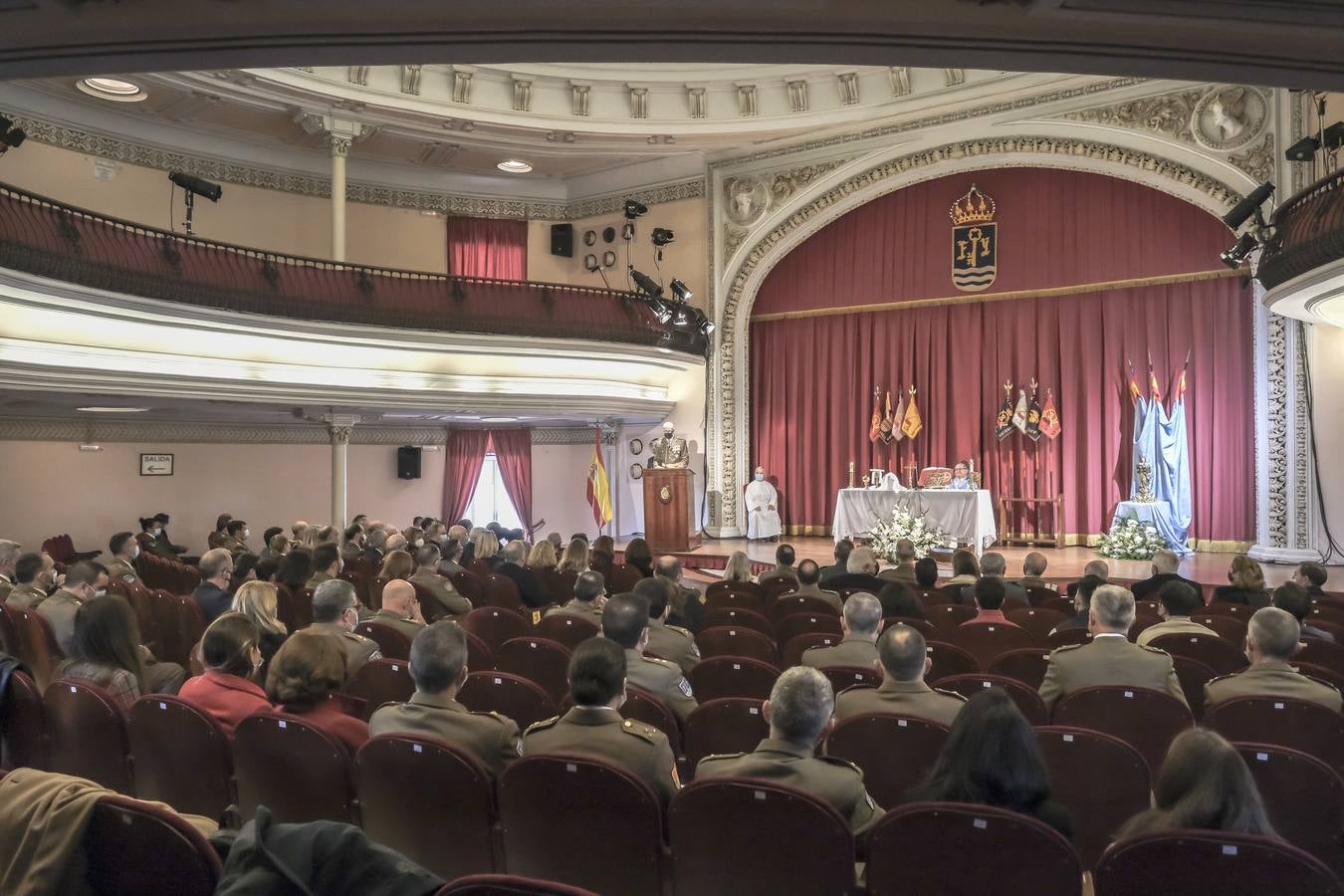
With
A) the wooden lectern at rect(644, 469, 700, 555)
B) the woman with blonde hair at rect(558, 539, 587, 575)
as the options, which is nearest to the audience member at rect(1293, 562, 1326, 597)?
the woman with blonde hair at rect(558, 539, 587, 575)

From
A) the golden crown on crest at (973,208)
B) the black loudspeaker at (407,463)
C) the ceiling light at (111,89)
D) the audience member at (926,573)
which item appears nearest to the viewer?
the audience member at (926,573)

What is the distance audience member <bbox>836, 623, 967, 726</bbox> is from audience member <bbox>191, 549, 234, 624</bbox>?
4.14m

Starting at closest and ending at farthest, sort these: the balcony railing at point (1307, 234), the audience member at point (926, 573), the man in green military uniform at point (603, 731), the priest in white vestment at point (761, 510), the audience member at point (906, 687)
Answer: the man in green military uniform at point (603, 731) → the audience member at point (906, 687) → the audience member at point (926, 573) → the balcony railing at point (1307, 234) → the priest in white vestment at point (761, 510)

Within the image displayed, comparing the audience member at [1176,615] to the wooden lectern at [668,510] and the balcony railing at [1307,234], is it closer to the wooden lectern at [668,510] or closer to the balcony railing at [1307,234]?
the balcony railing at [1307,234]

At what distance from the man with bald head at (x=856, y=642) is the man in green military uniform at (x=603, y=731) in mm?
1655

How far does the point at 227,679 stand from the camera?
11.9 feet

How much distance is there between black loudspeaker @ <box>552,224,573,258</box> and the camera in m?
18.7

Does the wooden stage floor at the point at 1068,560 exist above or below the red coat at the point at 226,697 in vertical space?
below

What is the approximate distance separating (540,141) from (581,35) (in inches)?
566

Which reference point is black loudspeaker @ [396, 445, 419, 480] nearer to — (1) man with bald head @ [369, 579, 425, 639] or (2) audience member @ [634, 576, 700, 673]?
(1) man with bald head @ [369, 579, 425, 639]

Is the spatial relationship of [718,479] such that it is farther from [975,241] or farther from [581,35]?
[581,35]

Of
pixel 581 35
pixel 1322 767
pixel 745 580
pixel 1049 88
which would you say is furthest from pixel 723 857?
pixel 1049 88

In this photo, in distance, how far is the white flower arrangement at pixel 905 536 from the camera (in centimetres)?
1284

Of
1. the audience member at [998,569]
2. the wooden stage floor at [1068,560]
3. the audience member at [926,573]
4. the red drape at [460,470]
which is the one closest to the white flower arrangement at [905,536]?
the wooden stage floor at [1068,560]
